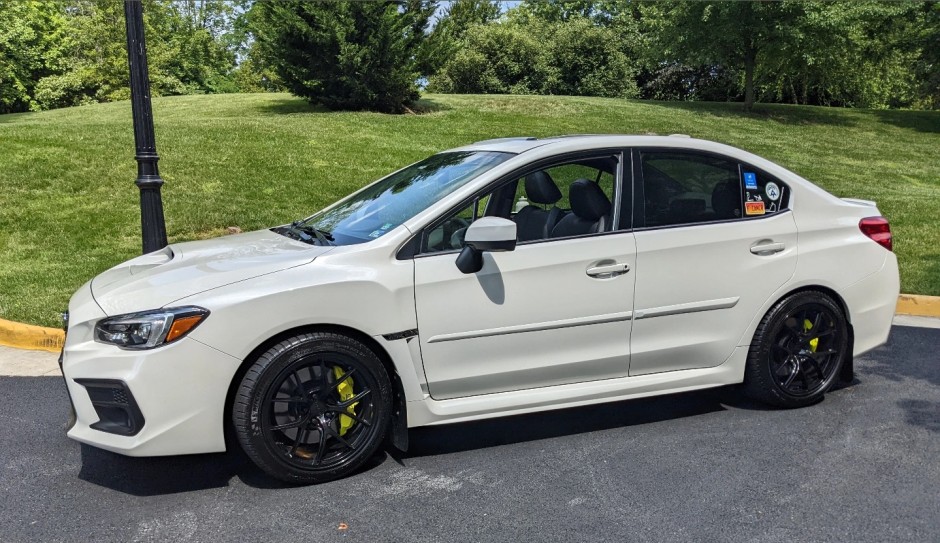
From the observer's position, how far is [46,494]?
3746 millimetres

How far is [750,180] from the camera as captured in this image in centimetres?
477

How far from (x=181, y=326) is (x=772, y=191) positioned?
11.4ft

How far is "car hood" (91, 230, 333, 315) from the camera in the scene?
361cm

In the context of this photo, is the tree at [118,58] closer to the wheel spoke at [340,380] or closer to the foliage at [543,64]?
the foliage at [543,64]

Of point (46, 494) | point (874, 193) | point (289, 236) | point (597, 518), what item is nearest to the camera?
point (597, 518)

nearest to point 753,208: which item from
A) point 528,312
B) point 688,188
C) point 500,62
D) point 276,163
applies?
point 688,188

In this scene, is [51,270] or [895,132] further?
[895,132]

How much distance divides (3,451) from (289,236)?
192 cm

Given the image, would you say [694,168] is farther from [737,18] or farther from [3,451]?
[737,18]

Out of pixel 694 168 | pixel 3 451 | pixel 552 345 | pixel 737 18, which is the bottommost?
pixel 3 451

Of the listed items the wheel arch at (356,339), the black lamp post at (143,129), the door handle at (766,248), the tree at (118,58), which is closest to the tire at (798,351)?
the door handle at (766,248)

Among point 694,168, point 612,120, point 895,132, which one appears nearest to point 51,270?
point 694,168

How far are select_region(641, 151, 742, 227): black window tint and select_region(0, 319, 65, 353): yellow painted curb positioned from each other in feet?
15.8

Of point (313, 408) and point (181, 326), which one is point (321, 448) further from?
point (181, 326)
